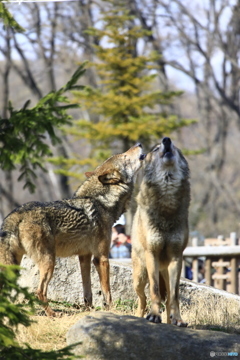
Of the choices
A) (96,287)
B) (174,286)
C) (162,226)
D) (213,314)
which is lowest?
(213,314)

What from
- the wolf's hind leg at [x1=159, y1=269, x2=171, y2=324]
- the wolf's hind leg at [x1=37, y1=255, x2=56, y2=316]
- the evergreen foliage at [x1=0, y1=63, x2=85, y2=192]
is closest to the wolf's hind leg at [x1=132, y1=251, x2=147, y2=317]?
the wolf's hind leg at [x1=159, y1=269, x2=171, y2=324]

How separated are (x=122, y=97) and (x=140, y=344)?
1946 cm

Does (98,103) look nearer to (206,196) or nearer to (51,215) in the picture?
(206,196)

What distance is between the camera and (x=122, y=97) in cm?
2392

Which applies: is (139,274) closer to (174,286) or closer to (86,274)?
(174,286)

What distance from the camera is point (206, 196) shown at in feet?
112

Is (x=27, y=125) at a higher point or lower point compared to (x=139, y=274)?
higher

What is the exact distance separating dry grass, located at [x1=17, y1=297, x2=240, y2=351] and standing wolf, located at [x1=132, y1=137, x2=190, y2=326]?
924 mm

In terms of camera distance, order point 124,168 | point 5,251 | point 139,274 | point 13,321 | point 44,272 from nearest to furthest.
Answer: point 13,321 → point 139,274 → point 5,251 → point 44,272 → point 124,168

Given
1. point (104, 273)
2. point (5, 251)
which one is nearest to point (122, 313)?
point (104, 273)

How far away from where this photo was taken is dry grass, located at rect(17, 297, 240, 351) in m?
5.80

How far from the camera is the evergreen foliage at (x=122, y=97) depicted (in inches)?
931

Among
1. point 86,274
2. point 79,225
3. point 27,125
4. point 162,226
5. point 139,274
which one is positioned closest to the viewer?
point 162,226

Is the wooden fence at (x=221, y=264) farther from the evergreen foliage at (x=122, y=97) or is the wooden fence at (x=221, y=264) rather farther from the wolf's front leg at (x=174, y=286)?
the evergreen foliage at (x=122, y=97)
